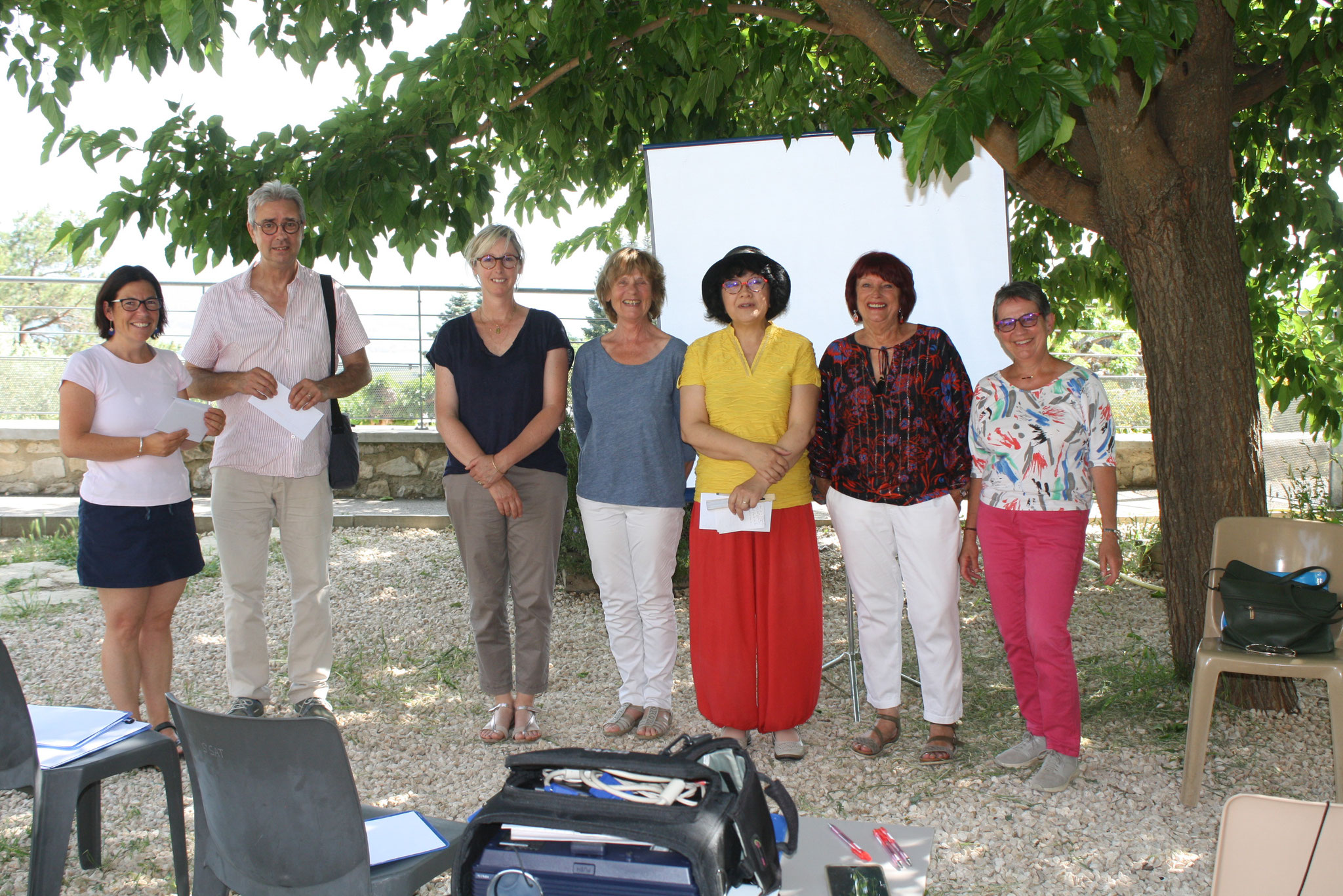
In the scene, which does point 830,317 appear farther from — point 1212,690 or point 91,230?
point 91,230

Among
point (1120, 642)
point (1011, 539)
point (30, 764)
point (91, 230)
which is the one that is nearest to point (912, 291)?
point (1011, 539)

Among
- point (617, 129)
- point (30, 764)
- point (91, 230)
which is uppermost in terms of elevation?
point (617, 129)

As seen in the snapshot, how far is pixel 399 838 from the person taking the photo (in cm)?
192

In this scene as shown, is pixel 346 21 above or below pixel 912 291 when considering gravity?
above

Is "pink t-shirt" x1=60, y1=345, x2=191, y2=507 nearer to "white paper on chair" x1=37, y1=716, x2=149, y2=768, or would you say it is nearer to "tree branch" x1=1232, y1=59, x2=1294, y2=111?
"white paper on chair" x1=37, y1=716, x2=149, y2=768

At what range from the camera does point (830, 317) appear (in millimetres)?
4758

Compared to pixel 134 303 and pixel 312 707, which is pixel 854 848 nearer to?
→ pixel 312 707

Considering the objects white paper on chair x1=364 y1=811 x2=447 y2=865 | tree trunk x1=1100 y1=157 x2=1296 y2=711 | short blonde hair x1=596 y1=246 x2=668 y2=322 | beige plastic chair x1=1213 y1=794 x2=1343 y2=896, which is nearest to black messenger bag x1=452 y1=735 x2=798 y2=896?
white paper on chair x1=364 y1=811 x2=447 y2=865

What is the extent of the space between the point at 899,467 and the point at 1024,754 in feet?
3.57

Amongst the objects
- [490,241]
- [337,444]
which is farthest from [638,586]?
[490,241]

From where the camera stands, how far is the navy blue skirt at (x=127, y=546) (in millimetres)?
3246

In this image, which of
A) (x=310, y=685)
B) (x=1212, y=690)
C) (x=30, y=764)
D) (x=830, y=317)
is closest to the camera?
(x=30, y=764)

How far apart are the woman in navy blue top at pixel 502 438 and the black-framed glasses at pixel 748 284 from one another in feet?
2.19

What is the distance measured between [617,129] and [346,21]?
5.79ft
